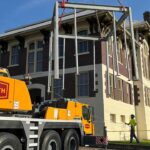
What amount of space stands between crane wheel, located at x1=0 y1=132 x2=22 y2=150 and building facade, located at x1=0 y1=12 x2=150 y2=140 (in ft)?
41.5

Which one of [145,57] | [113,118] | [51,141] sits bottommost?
[51,141]

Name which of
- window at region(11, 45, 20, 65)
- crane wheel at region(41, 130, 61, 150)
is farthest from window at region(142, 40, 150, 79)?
crane wheel at region(41, 130, 61, 150)

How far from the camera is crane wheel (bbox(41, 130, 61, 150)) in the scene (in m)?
10.2

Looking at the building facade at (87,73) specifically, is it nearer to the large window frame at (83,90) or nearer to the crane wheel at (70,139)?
the large window frame at (83,90)

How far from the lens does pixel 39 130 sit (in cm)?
995

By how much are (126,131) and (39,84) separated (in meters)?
8.58

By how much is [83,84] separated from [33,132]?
14562 millimetres

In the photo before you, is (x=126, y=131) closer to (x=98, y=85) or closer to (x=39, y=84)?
(x=98, y=85)

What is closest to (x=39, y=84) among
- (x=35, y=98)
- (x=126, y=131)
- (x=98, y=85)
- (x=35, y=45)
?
(x=35, y=98)

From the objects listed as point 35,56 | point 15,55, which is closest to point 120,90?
point 35,56

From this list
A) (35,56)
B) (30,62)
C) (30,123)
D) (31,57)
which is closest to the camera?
(30,123)

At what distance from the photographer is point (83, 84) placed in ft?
79.2

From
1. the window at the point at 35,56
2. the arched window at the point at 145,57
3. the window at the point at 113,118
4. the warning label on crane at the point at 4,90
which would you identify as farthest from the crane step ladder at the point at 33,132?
the arched window at the point at 145,57

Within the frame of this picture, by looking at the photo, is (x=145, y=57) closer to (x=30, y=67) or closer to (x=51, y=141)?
(x=30, y=67)
